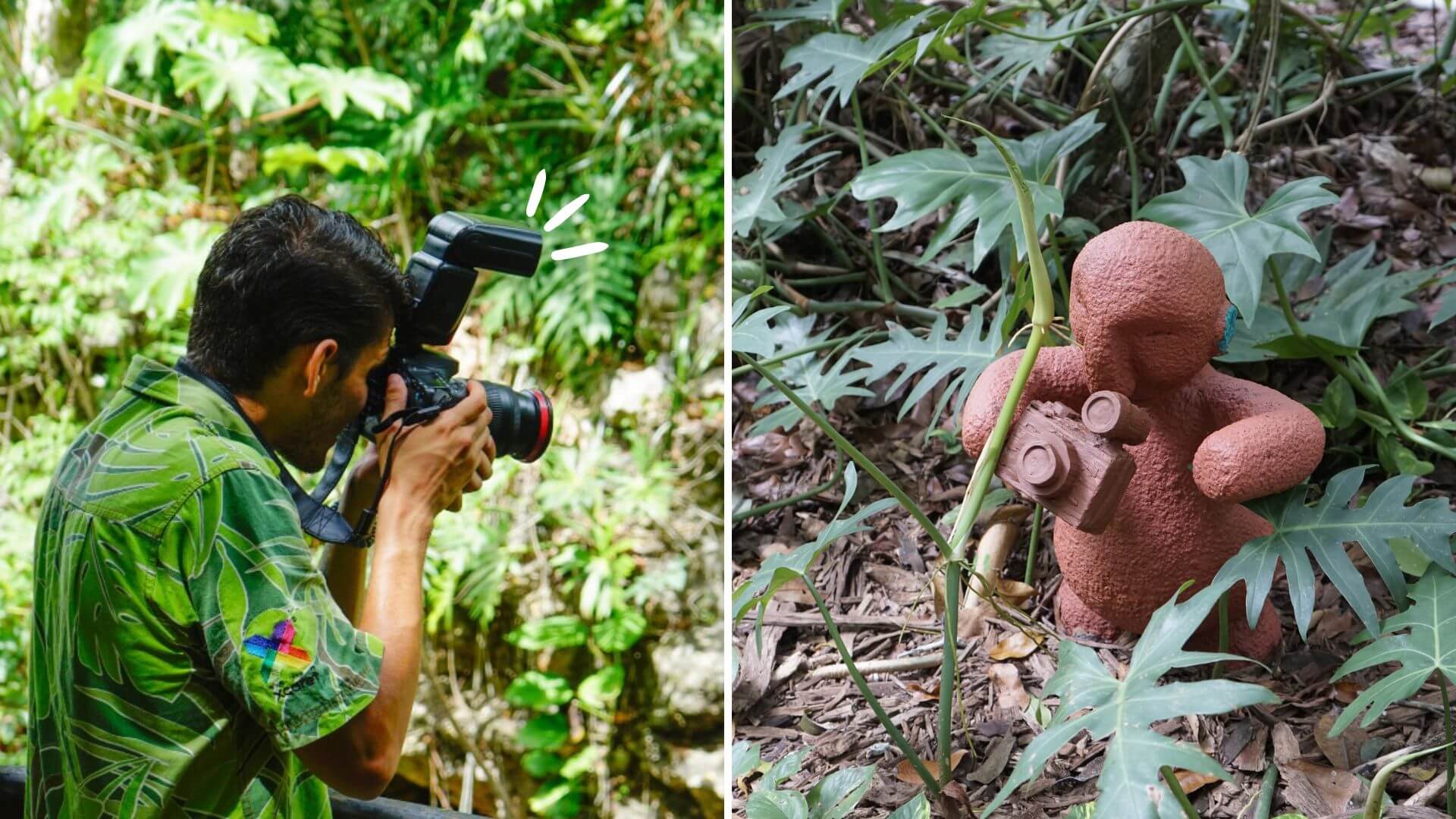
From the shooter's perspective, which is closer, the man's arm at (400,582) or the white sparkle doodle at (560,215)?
the man's arm at (400,582)

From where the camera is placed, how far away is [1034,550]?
4.16 feet

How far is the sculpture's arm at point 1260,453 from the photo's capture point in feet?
3.20

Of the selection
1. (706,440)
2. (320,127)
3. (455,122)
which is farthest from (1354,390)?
(320,127)

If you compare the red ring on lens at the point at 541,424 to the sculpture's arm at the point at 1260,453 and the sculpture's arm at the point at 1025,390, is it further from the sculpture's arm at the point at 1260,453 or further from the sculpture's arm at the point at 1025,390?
the sculpture's arm at the point at 1260,453

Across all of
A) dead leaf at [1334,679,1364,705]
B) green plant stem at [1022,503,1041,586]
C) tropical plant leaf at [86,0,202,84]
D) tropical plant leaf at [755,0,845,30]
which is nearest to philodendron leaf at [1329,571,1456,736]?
dead leaf at [1334,679,1364,705]

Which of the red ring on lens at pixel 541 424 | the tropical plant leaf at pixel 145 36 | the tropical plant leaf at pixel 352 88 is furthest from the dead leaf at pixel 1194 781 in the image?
the tropical plant leaf at pixel 145 36

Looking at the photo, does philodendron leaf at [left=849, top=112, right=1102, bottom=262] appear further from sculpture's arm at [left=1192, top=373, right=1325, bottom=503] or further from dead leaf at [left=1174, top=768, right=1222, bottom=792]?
dead leaf at [left=1174, top=768, right=1222, bottom=792]

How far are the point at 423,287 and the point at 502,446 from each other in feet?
A: 0.54

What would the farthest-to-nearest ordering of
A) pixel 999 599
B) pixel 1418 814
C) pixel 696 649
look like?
pixel 696 649
pixel 999 599
pixel 1418 814

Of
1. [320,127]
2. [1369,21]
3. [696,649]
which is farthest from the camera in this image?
[320,127]

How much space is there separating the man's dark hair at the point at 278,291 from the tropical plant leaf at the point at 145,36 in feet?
4.94

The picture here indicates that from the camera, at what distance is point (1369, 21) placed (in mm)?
1857

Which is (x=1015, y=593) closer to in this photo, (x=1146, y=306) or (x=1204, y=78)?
(x=1146, y=306)

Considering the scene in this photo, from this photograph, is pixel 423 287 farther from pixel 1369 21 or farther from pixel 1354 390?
pixel 1369 21
